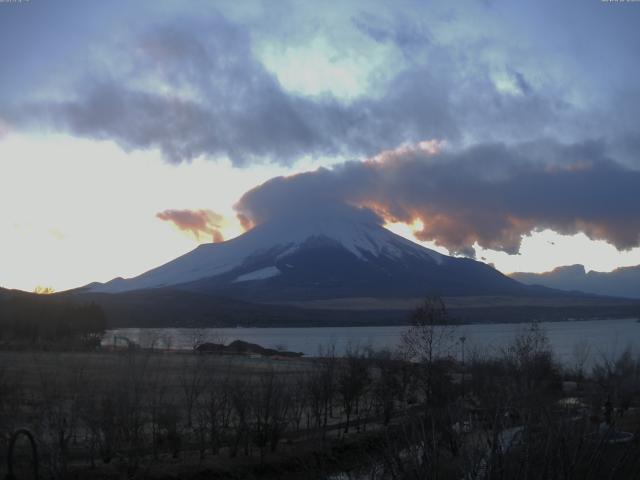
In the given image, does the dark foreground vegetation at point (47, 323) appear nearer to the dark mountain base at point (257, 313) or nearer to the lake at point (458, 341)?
the lake at point (458, 341)

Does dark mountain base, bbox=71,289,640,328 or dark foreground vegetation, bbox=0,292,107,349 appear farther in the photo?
dark mountain base, bbox=71,289,640,328

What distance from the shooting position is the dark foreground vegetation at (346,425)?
5.79m

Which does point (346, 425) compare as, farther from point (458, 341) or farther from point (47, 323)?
point (47, 323)

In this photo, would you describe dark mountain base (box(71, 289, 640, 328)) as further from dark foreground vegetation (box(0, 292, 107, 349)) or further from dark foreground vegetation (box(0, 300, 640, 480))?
dark foreground vegetation (box(0, 300, 640, 480))

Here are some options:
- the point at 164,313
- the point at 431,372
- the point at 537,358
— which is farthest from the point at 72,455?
the point at 164,313

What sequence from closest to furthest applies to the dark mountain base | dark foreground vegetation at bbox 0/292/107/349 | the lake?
the lake, dark foreground vegetation at bbox 0/292/107/349, the dark mountain base

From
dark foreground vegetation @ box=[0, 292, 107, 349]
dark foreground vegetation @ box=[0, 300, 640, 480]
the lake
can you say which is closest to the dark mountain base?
the lake

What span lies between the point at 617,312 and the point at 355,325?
64544mm

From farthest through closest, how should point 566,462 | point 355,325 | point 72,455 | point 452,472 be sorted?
point 355,325 → point 72,455 → point 452,472 → point 566,462

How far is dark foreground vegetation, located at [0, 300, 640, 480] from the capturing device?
19.0ft

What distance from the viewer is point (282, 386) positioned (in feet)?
70.7

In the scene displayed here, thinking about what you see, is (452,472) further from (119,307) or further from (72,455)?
(119,307)

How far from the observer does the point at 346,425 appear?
23.9 m

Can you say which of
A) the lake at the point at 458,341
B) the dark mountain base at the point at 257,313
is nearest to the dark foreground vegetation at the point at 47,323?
the lake at the point at 458,341
